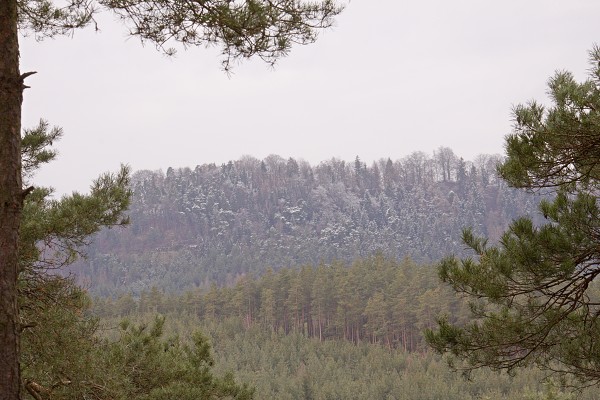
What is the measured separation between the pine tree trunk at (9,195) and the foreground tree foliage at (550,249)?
4293mm

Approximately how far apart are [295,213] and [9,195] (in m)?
134

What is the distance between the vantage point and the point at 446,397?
33562mm

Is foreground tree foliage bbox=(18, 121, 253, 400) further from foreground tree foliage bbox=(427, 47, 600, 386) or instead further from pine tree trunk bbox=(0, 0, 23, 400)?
foreground tree foliage bbox=(427, 47, 600, 386)

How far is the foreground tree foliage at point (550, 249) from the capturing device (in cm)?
558

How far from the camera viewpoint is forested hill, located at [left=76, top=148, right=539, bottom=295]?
12238 centimetres

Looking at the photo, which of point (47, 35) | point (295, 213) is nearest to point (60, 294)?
point (47, 35)

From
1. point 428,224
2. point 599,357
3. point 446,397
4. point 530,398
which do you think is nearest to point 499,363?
point 599,357

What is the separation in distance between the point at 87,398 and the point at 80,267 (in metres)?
129

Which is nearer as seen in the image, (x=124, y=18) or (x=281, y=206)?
(x=124, y=18)

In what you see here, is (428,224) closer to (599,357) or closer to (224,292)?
(224,292)

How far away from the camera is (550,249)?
5.81 m

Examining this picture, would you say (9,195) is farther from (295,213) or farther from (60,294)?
(295,213)

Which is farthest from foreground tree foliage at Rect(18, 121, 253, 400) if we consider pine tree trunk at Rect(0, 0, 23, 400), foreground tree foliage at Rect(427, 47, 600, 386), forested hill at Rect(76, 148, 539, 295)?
forested hill at Rect(76, 148, 539, 295)

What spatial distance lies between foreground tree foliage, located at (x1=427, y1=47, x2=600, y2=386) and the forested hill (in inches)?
4255
